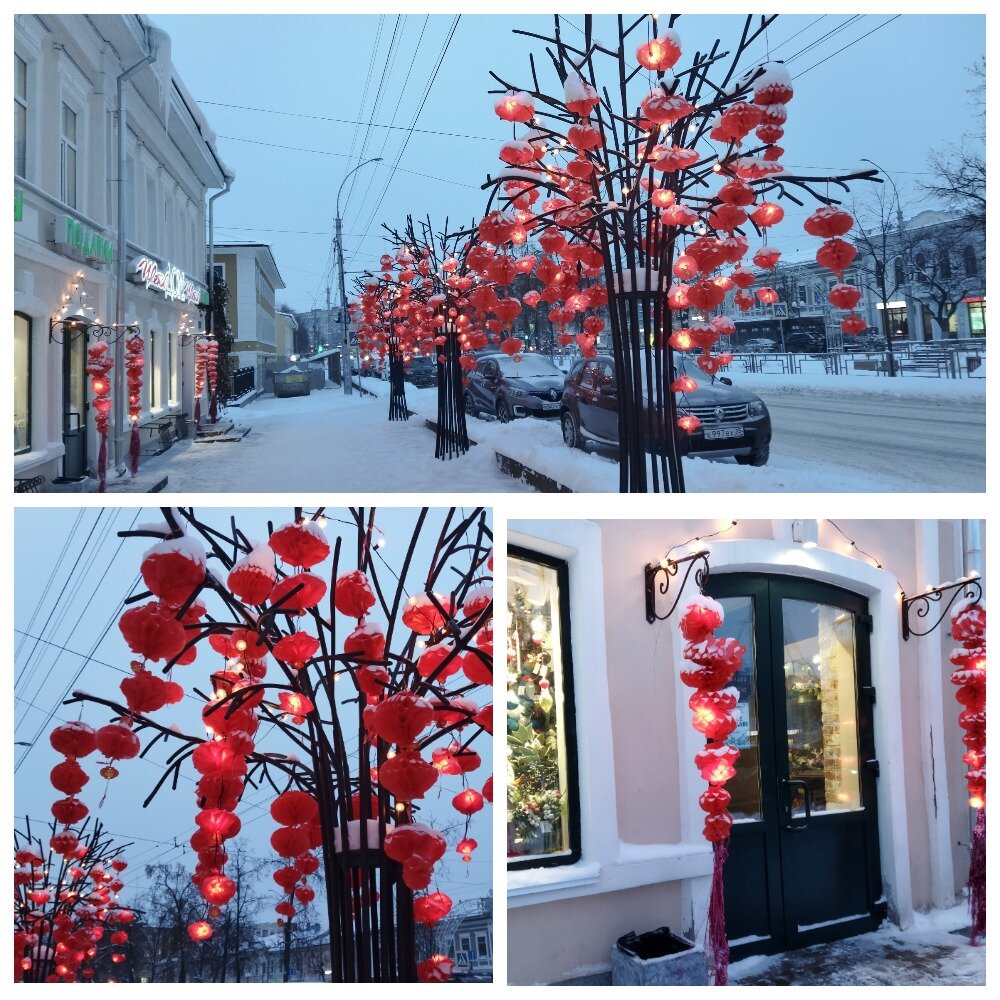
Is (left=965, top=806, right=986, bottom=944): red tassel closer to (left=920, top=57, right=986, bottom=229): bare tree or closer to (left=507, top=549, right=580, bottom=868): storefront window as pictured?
(left=507, top=549, right=580, bottom=868): storefront window

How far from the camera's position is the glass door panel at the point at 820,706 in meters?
3.87

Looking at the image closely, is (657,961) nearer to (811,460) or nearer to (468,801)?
(468,801)

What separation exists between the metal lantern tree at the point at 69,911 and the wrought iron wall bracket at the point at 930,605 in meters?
3.31

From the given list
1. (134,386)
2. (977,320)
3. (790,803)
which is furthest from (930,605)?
(134,386)

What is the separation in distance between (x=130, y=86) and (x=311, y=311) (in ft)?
3.76

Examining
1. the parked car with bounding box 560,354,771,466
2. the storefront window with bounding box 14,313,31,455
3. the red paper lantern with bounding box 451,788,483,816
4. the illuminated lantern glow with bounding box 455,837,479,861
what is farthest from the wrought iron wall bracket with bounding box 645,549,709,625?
the storefront window with bounding box 14,313,31,455

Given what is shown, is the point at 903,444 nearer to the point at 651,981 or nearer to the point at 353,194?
the point at 651,981

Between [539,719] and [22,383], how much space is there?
2.51 meters

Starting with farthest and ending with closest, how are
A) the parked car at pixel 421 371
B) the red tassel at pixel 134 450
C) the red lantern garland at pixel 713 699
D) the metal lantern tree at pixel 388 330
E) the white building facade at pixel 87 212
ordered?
the metal lantern tree at pixel 388 330 < the parked car at pixel 421 371 < the red tassel at pixel 134 450 < the white building facade at pixel 87 212 < the red lantern garland at pixel 713 699

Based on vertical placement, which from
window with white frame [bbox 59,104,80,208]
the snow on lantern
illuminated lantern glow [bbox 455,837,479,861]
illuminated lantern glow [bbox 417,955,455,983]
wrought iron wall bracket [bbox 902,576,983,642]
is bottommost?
illuminated lantern glow [bbox 417,955,455,983]

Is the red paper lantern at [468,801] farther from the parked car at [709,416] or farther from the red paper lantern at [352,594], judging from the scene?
the parked car at [709,416]

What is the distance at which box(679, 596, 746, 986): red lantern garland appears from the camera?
2.98m

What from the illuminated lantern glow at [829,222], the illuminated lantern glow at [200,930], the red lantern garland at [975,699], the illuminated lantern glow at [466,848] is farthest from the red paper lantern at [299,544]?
the red lantern garland at [975,699]

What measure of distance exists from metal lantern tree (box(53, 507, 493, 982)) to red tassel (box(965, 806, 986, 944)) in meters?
2.12
